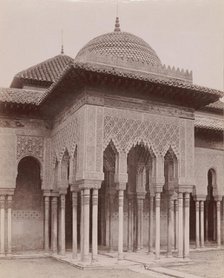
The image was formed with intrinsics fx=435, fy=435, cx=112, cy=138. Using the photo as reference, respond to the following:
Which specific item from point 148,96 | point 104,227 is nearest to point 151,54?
point 148,96

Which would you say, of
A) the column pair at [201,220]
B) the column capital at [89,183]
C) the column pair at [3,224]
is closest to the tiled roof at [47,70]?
the column pair at [3,224]

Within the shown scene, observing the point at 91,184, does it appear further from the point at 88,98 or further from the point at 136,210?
the point at 136,210

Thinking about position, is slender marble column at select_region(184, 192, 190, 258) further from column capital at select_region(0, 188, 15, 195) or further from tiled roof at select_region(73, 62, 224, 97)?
column capital at select_region(0, 188, 15, 195)

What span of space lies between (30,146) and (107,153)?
8.00ft

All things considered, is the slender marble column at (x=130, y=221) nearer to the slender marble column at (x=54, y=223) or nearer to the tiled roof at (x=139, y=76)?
the slender marble column at (x=54, y=223)

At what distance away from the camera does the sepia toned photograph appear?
336 inches

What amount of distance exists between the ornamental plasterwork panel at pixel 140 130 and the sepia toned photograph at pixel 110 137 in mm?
28

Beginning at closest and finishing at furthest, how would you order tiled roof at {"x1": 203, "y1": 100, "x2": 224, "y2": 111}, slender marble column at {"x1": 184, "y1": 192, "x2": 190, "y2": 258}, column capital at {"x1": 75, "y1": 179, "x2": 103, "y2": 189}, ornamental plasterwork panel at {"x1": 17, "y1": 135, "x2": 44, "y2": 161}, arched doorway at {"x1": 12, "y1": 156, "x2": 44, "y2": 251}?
1. column capital at {"x1": 75, "y1": 179, "x2": 103, "y2": 189}
2. slender marble column at {"x1": 184, "y1": 192, "x2": 190, "y2": 258}
3. ornamental plasterwork panel at {"x1": 17, "y1": 135, "x2": 44, "y2": 161}
4. arched doorway at {"x1": 12, "y1": 156, "x2": 44, "y2": 251}
5. tiled roof at {"x1": 203, "y1": 100, "x2": 224, "y2": 111}

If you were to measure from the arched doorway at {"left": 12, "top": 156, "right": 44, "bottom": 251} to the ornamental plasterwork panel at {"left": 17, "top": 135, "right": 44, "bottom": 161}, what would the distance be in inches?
11.0

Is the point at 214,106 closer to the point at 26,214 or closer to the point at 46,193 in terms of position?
the point at 46,193

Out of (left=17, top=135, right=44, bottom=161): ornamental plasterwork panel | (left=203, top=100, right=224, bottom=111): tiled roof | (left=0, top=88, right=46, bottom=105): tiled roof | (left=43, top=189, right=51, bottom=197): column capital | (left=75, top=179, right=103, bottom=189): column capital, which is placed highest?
(left=203, top=100, right=224, bottom=111): tiled roof

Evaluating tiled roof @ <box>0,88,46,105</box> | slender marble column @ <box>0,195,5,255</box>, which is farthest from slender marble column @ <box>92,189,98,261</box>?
tiled roof @ <box>0,88,46,105</box>

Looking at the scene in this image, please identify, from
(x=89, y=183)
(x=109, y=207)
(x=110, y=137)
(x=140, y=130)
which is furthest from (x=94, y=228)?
(x=109, y=207)

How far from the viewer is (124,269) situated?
10.1 m
